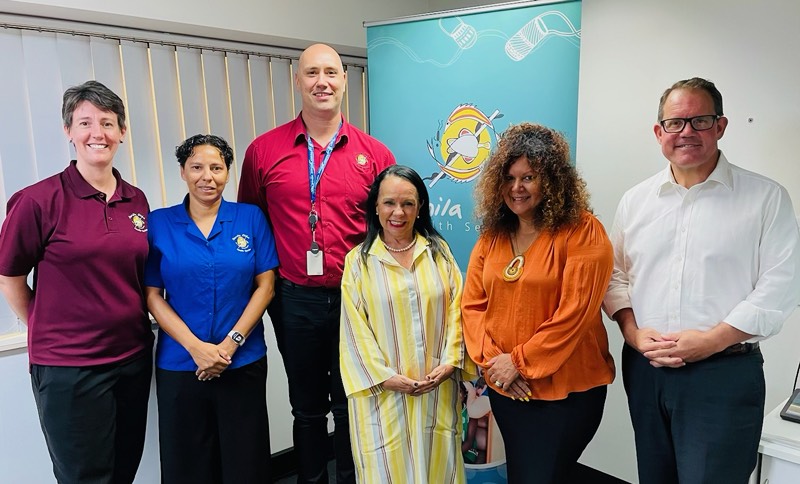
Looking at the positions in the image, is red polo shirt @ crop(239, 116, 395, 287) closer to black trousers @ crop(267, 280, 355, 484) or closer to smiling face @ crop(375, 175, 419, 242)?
black trousers @ crop(267, 280, 355, 484)

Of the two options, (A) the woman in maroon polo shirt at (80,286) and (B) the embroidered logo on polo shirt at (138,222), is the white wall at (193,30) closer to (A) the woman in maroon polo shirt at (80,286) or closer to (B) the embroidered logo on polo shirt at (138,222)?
(A) the woman in maroon polo shirt at (80,286)

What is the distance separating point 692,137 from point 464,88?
4.15 feet

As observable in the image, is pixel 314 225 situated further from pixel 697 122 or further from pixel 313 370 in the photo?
pixel 697 122

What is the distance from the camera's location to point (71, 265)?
1.77 metres

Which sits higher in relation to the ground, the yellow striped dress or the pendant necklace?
the pendant necklace

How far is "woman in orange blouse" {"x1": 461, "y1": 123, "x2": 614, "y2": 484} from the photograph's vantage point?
1.62 meters

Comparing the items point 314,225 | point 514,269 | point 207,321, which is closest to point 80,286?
point 207,321

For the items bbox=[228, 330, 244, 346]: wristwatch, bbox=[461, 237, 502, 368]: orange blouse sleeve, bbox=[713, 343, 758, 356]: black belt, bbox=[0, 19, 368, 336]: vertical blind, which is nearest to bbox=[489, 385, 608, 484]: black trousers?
bbox=[461, 237, 502, 368]: orange blouse sleeve

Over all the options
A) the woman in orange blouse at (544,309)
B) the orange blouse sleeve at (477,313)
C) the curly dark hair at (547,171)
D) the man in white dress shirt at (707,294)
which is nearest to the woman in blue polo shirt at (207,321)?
the orange blouse sleeve at (477,313)

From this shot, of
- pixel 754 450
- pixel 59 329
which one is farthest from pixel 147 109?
pixel 754 450

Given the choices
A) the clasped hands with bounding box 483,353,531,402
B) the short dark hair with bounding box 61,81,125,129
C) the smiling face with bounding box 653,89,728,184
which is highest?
the short dark hair with bounding box 61,81,125,129

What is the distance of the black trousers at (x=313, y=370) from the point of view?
2121 millimetres

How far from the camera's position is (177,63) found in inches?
107

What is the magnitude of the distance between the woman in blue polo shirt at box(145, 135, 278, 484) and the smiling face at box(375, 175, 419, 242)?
51 centimetres
